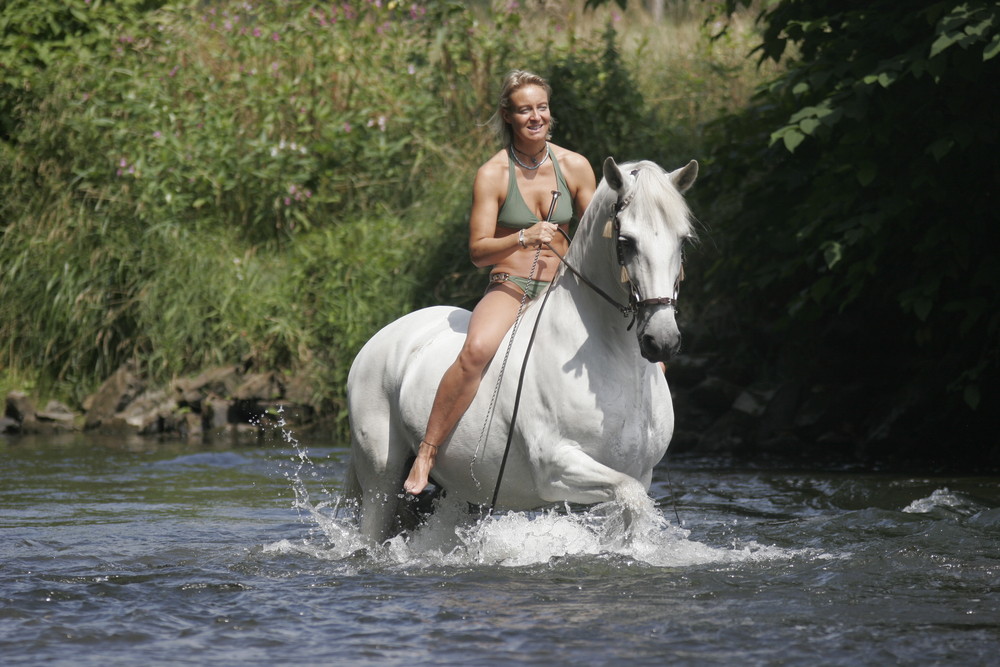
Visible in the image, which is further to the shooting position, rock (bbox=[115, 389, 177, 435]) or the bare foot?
rock (bbox=[115, 389, 177, 435])

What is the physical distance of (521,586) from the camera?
5246mm

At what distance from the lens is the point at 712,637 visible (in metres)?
4.41

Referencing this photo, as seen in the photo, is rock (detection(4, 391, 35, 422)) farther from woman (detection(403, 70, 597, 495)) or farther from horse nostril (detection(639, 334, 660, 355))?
horse nostril (detection(639, 334, 660, 355))

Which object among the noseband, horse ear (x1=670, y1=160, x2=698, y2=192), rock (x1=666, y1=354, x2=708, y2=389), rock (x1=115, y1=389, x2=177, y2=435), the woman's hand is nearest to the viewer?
the noseband

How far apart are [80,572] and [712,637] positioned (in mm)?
2934

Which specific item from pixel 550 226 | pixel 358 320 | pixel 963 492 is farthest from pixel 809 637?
pixel 358 320

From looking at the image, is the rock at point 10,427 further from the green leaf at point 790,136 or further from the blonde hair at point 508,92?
the blonde hair at point 508,92

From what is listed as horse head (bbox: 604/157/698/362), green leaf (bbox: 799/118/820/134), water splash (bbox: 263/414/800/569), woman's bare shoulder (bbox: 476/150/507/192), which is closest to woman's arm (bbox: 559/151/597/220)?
woman's bare shoulder (bbox: 476/150/507/192)

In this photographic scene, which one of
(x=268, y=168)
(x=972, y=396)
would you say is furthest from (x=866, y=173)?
(x=268, y=168)

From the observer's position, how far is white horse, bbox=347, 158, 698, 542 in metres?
4.68

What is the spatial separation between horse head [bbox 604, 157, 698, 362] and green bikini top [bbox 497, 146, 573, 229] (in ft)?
2.11

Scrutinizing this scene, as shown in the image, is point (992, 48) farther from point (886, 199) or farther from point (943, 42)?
point (886, 199)

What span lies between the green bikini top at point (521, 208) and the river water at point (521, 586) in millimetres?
1275

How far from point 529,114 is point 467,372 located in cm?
111
